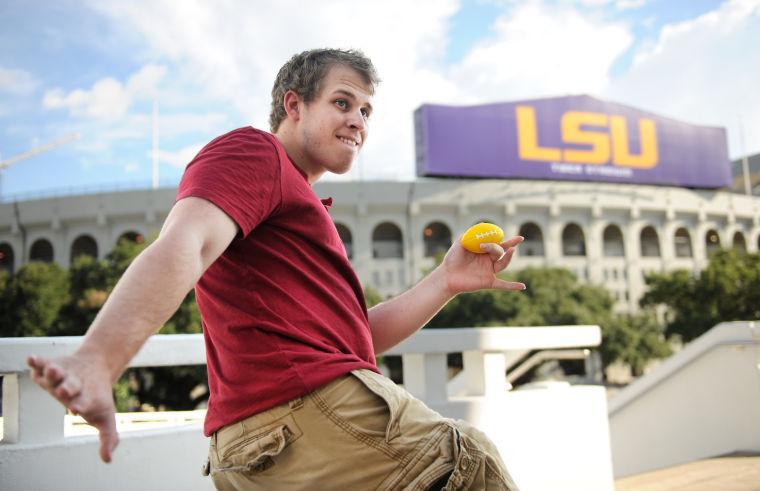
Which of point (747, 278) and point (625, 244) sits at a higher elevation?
point (625, 244)

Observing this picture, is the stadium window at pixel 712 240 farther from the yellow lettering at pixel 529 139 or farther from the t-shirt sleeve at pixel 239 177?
the t-shirt sleeve at pixel 239 177

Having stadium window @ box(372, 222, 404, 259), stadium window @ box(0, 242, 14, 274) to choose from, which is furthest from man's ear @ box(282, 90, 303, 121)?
stadium window @ box(0, 242, 14, 274)

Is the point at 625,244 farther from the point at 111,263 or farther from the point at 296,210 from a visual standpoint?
the point at 296,210

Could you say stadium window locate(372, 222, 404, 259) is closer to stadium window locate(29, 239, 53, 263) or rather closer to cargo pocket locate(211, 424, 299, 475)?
stadium window locate(29, 239, 53, 263)

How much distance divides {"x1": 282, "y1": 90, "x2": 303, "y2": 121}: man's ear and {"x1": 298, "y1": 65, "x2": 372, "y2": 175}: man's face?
0.02m

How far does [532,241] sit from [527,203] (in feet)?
11.6

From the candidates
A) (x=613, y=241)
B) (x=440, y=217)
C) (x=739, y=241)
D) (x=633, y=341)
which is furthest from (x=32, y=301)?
(x=739, y=241)

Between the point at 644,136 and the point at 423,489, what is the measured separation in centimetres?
4441

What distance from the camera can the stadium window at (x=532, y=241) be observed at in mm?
39031

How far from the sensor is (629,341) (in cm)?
3102

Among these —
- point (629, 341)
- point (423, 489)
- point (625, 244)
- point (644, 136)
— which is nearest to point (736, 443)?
point (423, 489)

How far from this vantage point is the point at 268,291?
4.66ft

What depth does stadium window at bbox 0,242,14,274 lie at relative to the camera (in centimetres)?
3753

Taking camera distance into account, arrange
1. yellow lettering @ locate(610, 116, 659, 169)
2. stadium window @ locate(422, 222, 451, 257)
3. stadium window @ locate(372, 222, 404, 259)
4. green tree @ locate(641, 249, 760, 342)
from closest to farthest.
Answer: green tree @ locate(641, 249, 760, 342) < stadium window @ locate(372, 222, 404, 259) < stadium window @ locate(422, 222, 451, 257) < yellow lettering @ locate(610, 116, 659, 169)
